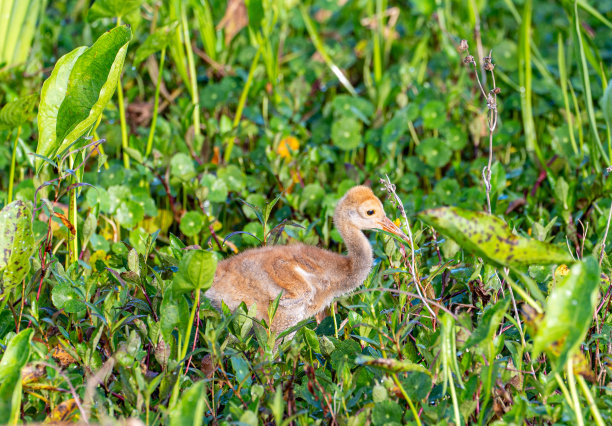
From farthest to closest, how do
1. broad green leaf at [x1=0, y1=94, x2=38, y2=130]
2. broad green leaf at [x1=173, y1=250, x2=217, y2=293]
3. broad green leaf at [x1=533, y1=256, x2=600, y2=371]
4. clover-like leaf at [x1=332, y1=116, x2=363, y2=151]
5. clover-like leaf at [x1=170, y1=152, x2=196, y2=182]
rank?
clover-like leaf at [x1=332, y1=116, x2=363, y2=151]
clover-like leaf at [x1=170, y1=152, x2=196, y2=182]
broad green leaf at [x1=0, y1=94, x2=38, y2=130]
broad green leaf at [x1=173, y1=250, x2=217, y2=293]
broad green leaf at [x1=533, y1=256, x2=600, y2=371]

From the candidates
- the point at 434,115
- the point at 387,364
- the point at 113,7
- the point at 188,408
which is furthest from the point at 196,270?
the point at 434,115

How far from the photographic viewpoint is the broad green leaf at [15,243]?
272cm

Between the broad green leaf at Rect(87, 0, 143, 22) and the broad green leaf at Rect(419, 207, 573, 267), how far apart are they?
2491 mm

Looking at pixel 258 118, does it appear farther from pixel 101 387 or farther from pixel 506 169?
pixel 101 387

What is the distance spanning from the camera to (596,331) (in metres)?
2.85

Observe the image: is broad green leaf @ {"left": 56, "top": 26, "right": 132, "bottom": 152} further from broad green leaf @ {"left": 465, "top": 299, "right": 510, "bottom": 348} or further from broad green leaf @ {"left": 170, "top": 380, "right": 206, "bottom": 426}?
broad green leaf @ {"left": 465, "top": 299, "right": 510, "bottom": 348}

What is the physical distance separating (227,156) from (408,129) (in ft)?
4.07

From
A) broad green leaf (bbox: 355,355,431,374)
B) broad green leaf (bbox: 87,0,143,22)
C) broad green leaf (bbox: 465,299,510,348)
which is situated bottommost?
broad green leaf (bbox: 355,355,431,374)

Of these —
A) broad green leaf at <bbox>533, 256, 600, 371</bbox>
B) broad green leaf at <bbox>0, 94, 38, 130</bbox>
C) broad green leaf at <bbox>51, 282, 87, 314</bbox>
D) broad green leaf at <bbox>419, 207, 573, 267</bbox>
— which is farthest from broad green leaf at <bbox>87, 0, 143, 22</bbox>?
broad green leaf at <bbox>533, 256, 600, 371</bbox>

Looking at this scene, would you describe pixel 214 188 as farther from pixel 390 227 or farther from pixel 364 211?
pixel 390 227

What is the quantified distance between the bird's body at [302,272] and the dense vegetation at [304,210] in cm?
11

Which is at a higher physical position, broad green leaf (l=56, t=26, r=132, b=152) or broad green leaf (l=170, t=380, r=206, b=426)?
broad green leaf (l=56, t=26, r=132, b=152)

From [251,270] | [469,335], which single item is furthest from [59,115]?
[469,335]

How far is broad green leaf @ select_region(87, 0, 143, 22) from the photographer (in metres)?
3.88
